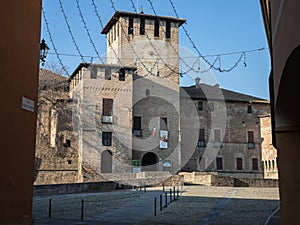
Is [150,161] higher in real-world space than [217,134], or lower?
lower

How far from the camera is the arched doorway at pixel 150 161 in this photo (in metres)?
38.1

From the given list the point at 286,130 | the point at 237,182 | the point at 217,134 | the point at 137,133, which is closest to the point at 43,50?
the point at 286,130

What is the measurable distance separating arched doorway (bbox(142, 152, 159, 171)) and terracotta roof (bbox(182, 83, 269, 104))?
806cm

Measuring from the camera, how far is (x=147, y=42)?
40094 mm

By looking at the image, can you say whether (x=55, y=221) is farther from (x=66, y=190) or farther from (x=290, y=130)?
(x=66, y=190)

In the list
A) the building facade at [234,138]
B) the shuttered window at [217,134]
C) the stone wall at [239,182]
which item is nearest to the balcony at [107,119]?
the building facade at [234,138]

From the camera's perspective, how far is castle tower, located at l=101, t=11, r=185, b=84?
38.9 metres

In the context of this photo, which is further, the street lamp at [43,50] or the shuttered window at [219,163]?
the shuttered window at [219,163]

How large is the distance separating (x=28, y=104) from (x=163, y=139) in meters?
31.1

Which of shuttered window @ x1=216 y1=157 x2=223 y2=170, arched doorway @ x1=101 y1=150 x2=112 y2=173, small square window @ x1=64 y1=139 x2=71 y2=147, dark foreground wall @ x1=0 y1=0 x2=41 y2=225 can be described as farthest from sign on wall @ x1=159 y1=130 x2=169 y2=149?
dark foreground wall @ x1=0 y1=0 x2=41 y2=225

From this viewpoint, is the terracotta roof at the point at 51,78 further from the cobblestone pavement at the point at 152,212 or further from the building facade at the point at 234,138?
the cobblestone pavement at the point at 152,212

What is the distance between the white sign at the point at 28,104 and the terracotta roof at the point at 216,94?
3564 cm

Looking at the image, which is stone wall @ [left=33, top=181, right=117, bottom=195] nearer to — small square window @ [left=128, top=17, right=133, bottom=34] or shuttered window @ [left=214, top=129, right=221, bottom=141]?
small square window @ [left=128, top=17, right=133, bottom=34]

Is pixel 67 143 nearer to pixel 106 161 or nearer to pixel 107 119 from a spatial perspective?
pixel 106 161
